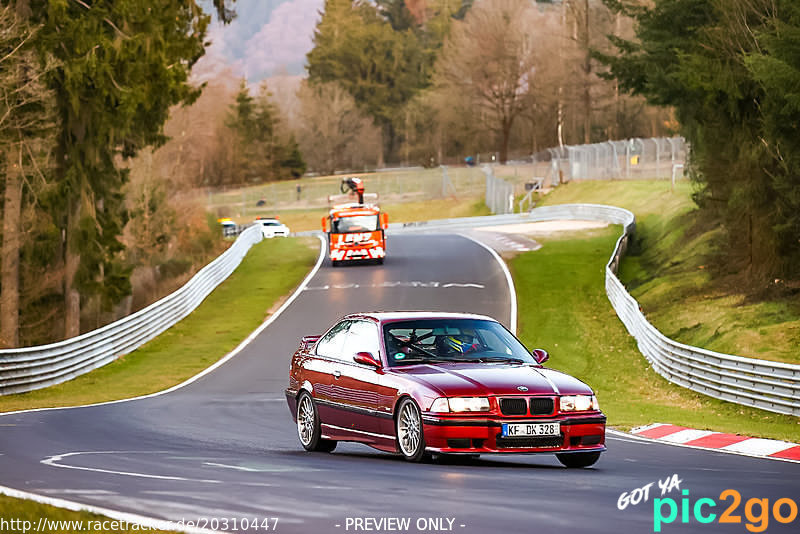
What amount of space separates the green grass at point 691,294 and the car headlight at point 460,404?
15.6 meters

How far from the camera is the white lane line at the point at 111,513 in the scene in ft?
24.9

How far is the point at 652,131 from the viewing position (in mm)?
124938

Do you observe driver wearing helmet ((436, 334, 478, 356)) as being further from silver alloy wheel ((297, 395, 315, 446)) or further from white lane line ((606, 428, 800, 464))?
white lane line ((606, 428, 800, 464))

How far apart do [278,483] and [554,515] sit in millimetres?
2658

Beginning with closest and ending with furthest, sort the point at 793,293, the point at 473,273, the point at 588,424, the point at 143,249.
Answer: the point at 588,424 < the point at 793,293 < the point at 473,273 < the point at 143,249

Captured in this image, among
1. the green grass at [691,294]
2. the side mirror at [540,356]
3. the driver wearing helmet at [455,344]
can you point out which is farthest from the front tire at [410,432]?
the green grass at [691,294]

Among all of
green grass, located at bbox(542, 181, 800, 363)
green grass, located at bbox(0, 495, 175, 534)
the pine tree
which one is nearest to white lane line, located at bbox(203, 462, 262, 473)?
green grass, located at bbox(0, 495, 175, 534)

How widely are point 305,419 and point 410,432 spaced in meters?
2.51

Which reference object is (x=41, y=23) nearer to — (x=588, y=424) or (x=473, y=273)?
(x=473, y=273)

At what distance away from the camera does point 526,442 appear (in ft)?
37.5

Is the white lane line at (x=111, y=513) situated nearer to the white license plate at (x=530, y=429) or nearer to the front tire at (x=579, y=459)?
the white license plate at (x=530, y=429)

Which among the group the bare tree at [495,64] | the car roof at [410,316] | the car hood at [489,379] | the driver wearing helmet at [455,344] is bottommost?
the car hood at [489,379]

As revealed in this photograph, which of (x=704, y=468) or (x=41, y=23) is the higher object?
(x=41, y=23)

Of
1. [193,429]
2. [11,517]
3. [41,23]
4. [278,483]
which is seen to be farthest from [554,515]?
[41,23]
